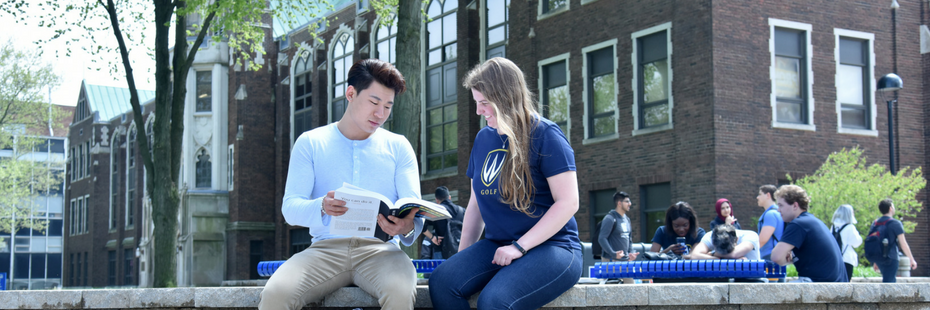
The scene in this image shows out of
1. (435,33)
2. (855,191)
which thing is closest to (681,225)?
(855,191)

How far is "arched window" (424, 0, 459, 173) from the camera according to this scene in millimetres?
27812

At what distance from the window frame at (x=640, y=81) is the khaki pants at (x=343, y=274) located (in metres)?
16.0

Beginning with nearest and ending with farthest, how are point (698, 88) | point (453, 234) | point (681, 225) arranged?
point (681, 225) < point (453, 234) < point (698, 88)

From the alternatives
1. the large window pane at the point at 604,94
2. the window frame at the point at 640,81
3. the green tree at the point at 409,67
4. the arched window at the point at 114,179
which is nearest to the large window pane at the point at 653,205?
the window frame at the point at 640,81

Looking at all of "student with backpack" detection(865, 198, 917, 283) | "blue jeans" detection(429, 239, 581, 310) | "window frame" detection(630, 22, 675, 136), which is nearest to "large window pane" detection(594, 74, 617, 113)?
"window frame" detection(630, 22, 675, 136)

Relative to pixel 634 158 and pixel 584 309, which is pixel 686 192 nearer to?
pixel 634 158

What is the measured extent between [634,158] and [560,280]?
54.5 ft

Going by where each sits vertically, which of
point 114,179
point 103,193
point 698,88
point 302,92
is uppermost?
point 302,92

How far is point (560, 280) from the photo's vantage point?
4312mm

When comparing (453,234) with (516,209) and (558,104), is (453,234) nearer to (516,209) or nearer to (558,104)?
(516,209)

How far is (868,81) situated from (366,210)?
1912 centimetres

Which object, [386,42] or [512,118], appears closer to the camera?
[512,118]

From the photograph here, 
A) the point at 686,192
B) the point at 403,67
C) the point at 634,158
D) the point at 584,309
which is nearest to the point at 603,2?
the point at 634,158

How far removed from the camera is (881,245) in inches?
473
